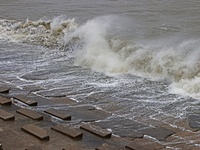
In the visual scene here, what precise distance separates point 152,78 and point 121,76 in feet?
3.07

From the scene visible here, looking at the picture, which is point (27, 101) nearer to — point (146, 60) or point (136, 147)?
point (136, 147)

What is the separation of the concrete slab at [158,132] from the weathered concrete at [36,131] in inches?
69.2

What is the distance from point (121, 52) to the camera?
10.4 metres

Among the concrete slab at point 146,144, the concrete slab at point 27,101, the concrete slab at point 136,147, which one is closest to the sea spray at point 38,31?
the concrete slab at point 27,101

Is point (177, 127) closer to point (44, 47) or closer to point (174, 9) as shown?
point (44, 47)

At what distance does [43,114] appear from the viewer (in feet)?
16.8

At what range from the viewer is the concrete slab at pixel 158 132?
4766 mm

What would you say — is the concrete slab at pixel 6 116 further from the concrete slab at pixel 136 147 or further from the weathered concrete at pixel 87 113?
the concrete slab at pixel 136 147

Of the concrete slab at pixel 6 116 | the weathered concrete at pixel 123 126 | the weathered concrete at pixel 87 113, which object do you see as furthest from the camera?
the weathered concrete at pixel 87 113

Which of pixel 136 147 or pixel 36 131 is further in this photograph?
pixel 36 131

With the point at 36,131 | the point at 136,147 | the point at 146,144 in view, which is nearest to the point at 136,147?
the point at 136,147

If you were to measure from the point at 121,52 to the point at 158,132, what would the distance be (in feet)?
19.0

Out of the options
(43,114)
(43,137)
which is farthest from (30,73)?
(43,137)

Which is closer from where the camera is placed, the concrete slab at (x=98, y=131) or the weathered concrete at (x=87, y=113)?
the concrete slab at (x=98, y=131)
